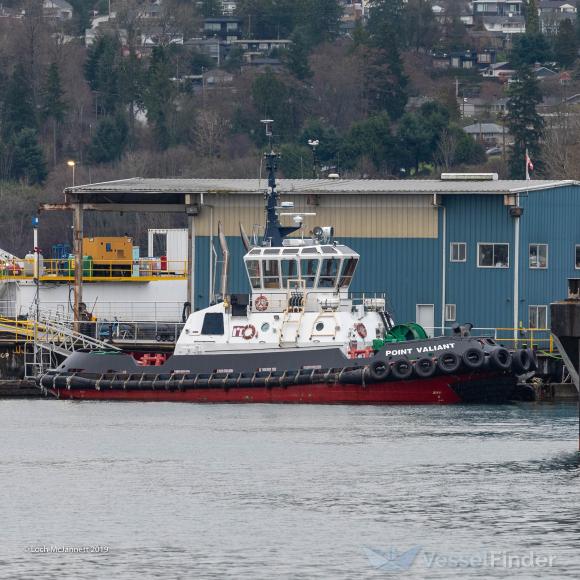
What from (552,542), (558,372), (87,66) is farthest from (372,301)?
(87,66)

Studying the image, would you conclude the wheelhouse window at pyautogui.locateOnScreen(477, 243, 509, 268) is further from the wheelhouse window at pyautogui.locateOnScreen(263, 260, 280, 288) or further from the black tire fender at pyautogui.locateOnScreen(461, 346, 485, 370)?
the black tire fender at pyautogui.locateOnScreen(461, 346, 485, 370)

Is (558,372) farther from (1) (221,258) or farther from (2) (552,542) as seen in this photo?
(2) (552,542)

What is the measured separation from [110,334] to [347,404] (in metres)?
10.1

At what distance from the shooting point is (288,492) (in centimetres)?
3853

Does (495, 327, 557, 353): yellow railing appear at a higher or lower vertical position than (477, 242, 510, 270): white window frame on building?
lower

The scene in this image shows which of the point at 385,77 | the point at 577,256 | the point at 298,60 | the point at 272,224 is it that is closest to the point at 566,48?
the point at 298,60

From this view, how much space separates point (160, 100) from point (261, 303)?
79.4m

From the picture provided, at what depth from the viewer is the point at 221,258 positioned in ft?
200

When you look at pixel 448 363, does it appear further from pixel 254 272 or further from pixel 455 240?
pixel 455 240

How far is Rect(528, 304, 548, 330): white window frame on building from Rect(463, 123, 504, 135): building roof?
74.1 metres

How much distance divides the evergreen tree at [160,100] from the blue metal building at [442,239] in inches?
2724

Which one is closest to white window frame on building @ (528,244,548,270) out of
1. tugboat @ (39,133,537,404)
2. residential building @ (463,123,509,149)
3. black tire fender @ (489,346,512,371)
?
tugboat @ (39,133,537,404)

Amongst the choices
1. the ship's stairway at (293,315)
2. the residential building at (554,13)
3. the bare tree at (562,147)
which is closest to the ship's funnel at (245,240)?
the ship's stairway at (293,315)

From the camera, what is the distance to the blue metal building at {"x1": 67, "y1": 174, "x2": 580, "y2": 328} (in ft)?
193
